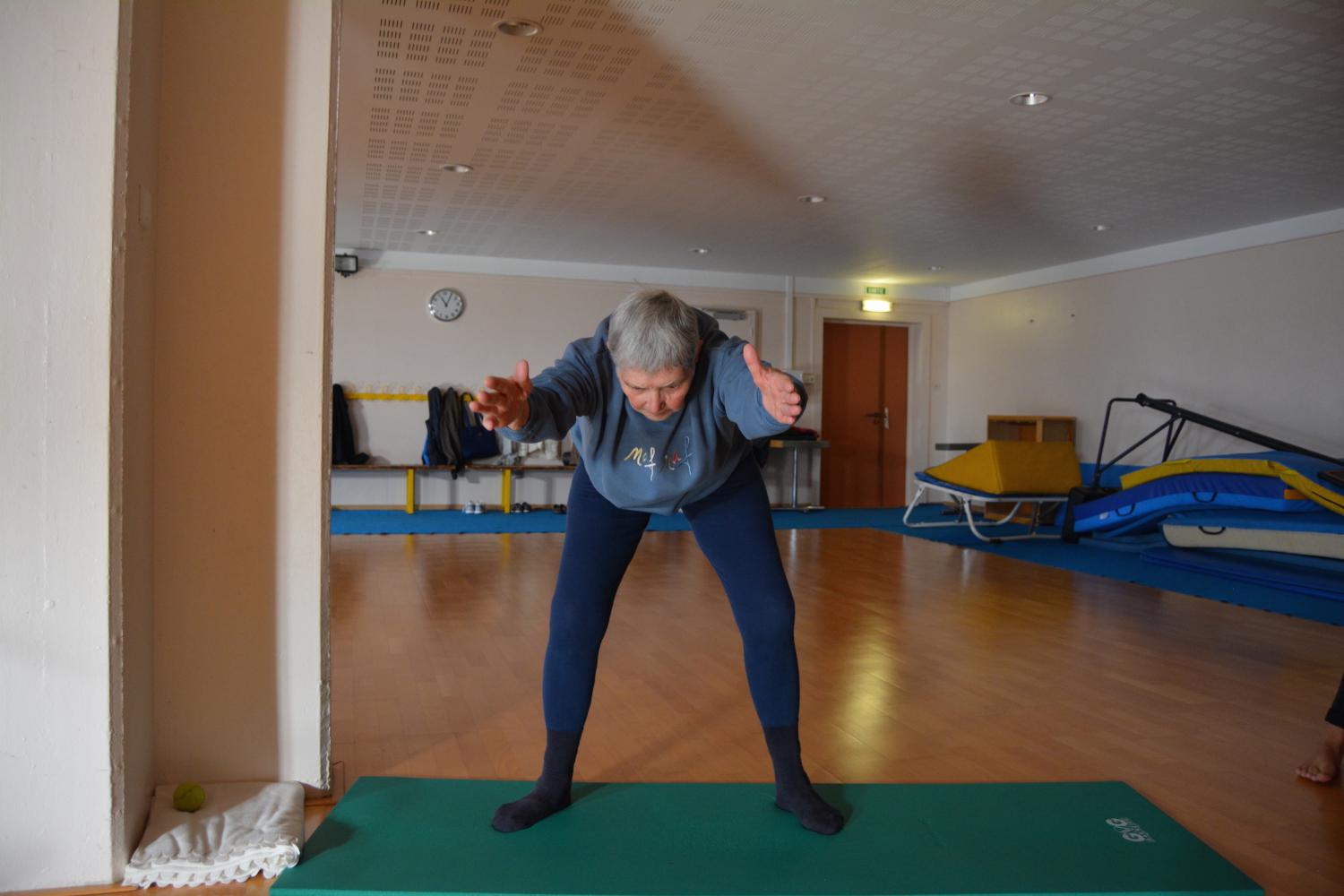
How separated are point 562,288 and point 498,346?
882 millimetres

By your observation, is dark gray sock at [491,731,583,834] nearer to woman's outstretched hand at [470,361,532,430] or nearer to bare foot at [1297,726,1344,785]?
woman's outstretched hand at [470,361,532,430]

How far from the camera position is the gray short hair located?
1730 millimetres

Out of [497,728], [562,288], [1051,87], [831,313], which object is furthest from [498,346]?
[497,728]

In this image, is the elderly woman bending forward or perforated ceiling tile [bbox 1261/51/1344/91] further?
perforated ceiling tile [bbox 1261/51/1344/91]

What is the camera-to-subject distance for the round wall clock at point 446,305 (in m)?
8.97

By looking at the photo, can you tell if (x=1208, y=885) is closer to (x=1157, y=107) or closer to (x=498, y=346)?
(x=1157, y=107)

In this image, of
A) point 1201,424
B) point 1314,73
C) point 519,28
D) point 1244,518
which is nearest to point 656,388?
point 519,28

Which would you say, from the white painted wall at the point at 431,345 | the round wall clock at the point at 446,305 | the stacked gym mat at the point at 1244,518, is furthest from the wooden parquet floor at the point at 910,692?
the round wall clock at the point at 446,305

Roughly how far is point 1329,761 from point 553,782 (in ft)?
6.35

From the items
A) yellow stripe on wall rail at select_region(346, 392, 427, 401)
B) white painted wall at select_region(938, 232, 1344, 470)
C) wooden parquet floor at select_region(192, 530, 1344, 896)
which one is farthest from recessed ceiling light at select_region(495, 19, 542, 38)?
white painted wall at select_region(938, 232, 1344, 470)

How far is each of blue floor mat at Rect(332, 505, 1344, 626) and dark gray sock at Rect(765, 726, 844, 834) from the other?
Answer: 3503 millimetres

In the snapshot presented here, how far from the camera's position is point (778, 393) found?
5.31 feet

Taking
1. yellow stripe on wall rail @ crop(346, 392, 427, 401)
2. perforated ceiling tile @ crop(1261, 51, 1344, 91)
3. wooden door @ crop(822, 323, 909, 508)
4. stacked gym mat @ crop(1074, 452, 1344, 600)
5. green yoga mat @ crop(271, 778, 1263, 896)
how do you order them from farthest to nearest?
wooden door @ crop(822, 323, 909, 508) → yellow stripe on wall rail @ crop(346, 392, 427, 401) → stacked gym mat @ crop(1074, 452, 1344, 600) → perforated ceiling tile @ crop(1261, 51, 1344, 91) → green yoga mat @ crop(271, 778, 1263, 896)

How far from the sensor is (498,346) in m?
9.16
